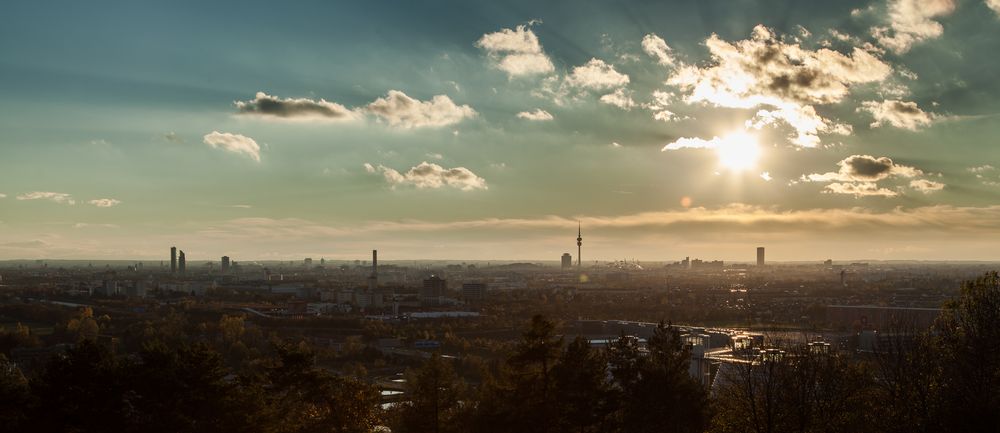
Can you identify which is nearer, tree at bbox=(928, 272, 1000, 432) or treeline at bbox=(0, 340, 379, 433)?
tree at bbox=(928, 272, 1000, 432)

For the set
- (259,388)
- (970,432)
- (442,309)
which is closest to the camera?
(970,432)

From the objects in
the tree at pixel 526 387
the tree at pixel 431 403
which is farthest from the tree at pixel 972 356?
the tree at pixel 431 403

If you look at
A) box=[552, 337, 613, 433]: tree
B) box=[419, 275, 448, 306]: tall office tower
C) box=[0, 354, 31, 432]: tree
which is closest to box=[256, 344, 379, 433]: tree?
box=[552, 337, 613, 433]: tree

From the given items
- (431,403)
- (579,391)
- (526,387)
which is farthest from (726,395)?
(431,403)

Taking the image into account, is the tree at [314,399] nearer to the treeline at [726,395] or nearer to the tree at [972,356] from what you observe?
the treeline at [726,395]

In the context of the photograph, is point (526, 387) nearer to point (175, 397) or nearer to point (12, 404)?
point (175, 397)

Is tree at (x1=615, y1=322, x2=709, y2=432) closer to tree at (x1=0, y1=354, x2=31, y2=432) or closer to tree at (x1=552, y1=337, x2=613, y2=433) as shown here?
tree at (x1=552, y1=337, x2=613, y2=433)

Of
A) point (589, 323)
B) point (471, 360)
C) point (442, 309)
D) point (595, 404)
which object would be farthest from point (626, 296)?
point (595, 404)

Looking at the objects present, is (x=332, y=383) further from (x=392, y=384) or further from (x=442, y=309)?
(x=442, y=309)
